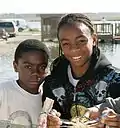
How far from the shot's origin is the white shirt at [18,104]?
2.42 m

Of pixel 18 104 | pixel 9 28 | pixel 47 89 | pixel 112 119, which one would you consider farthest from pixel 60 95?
pixel 9 28

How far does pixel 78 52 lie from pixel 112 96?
0.90 ft

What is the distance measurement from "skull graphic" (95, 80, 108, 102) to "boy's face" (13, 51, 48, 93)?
15.8 inches

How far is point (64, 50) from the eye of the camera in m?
2.15

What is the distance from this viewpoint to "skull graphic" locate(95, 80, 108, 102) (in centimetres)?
213

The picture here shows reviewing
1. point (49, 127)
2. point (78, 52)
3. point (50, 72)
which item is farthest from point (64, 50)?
point (49, 127)

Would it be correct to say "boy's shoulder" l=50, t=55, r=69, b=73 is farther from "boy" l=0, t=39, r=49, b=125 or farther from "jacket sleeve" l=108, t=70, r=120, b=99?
"jacket sleeve" l=108, t=70, r=120, b=99

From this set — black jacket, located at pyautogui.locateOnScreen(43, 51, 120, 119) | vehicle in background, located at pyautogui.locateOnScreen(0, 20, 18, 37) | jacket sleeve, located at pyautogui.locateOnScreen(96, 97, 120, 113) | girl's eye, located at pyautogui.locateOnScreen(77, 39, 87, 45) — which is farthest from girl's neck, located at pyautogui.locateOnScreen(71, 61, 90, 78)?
vehicle in background, located at pyautogui.locateOnScreen(0, 20, 18, 37)

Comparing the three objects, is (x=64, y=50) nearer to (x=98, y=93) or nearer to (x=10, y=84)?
(x=98, y=93)

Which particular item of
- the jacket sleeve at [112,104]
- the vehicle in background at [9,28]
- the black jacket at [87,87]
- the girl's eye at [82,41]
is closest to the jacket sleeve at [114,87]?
the black jacket at [87,87]

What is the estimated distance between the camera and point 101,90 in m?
2.14

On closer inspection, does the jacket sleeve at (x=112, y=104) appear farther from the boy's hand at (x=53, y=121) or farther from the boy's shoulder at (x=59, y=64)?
the boy's shoulder at (x=59, y=64)

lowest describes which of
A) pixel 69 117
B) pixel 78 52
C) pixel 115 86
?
pixel 69 117

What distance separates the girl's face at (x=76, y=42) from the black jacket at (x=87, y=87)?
0.08 metres
